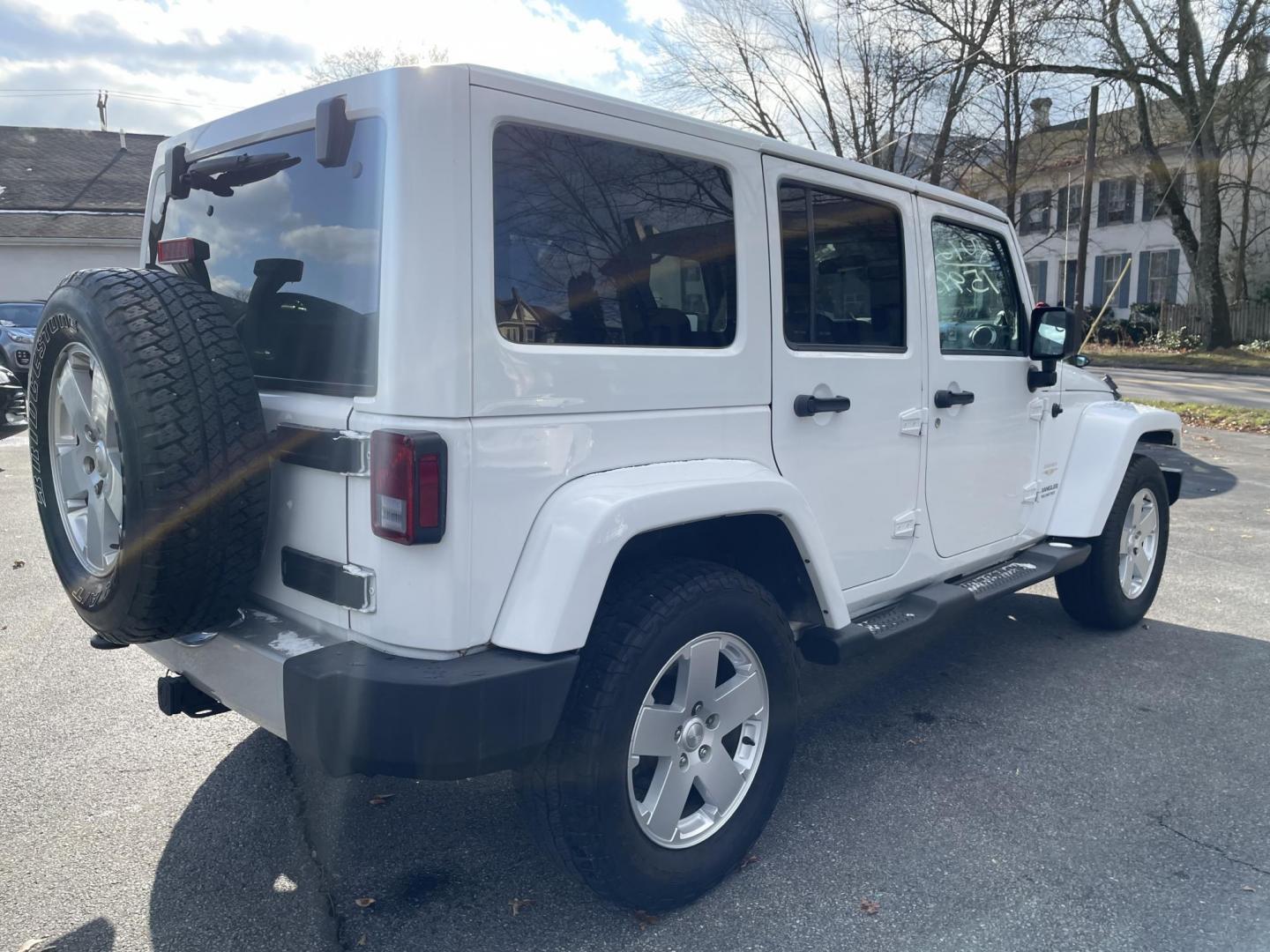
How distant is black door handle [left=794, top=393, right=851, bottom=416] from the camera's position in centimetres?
307

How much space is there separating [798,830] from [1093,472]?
246 cm

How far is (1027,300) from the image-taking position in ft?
14.5

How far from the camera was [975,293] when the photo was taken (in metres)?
4.07

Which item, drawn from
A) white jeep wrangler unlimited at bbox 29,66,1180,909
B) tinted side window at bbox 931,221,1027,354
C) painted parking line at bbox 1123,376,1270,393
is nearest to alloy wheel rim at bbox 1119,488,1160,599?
tinted side window at bbox 931,221,1027,354

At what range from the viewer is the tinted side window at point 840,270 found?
3.11 m

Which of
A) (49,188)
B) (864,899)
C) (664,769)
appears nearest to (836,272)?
(664,769)

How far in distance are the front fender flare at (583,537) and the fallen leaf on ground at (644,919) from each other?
875 millimetres

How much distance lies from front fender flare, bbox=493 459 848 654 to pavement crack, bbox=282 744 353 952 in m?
0.97

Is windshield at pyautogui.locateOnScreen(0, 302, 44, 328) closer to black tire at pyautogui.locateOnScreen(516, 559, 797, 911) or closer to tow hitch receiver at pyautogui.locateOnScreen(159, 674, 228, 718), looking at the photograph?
tow hitch receiver at pyautogui.locateOnScreen(159, 674, 228, 718)

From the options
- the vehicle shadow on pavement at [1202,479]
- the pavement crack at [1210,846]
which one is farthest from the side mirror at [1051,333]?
the vehicle shadow on pavement at [1202,479]

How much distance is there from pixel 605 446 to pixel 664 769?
89 cm

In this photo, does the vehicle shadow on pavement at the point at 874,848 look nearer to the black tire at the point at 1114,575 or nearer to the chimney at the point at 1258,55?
the black tire at the point at 1114,575

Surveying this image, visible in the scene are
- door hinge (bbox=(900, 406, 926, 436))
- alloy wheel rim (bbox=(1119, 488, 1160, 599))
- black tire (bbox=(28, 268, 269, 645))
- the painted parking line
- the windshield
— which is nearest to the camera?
black tire (bbox=(28, 268, 269, 645))

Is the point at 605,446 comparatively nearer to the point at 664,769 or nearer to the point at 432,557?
the point at 432,557
